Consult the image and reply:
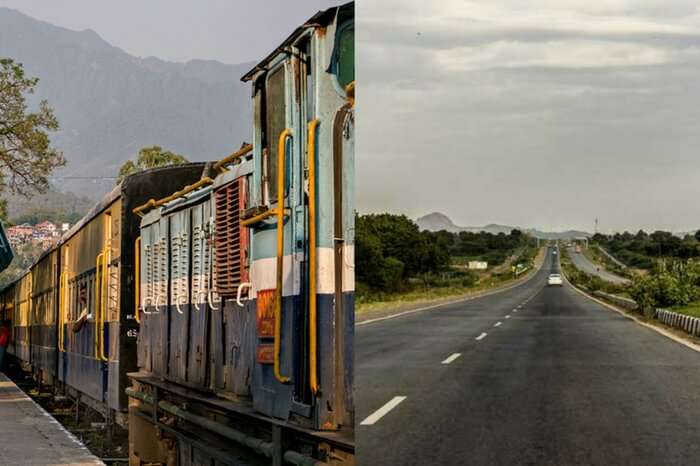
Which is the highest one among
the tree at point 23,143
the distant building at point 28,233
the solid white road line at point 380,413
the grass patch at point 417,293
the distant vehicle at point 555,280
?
the tree at point 23,143

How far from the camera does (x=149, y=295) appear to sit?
492 inches

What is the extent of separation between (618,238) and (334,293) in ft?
4.88

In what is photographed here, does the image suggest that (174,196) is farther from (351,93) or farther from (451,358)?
(351,93)

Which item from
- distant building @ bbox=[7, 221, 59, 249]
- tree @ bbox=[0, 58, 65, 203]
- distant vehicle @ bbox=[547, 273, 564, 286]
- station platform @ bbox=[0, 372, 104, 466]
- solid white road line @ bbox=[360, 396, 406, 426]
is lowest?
station platform @ bbox=[0, 372, 104, 466]

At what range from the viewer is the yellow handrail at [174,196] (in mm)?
9367

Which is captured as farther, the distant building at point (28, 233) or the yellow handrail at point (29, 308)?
the distant building at point (28, 233)

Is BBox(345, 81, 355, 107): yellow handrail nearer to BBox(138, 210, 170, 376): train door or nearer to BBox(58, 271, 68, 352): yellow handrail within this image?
BBox(138, 210, 170, 376): train door

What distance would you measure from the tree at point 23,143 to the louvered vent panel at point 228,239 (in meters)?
18.7

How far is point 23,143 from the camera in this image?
26578 millimetres

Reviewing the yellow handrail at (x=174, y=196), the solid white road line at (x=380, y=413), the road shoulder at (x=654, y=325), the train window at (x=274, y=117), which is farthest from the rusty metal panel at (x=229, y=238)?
the road shoulder at (x=654, y=325)

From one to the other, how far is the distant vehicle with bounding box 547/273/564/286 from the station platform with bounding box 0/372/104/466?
5980 millimetres

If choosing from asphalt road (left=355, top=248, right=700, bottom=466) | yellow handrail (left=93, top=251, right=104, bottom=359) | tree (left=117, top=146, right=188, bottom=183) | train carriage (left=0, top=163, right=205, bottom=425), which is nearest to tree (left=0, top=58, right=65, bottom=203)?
train carriage (left=0, top=163, right=205, bottom=425)

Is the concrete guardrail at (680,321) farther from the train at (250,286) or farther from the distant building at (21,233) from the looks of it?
the distant building at (21,233)

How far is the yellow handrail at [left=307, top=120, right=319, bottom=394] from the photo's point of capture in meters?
4.66
